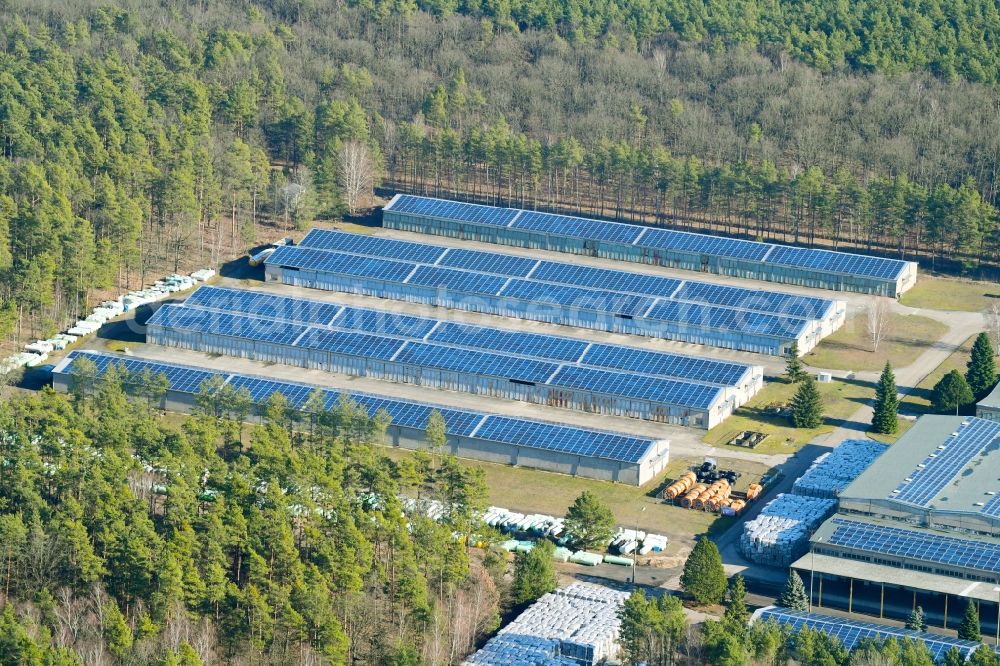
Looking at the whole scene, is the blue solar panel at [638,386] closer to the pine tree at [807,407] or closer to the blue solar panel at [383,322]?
the pine tree at [807,407]

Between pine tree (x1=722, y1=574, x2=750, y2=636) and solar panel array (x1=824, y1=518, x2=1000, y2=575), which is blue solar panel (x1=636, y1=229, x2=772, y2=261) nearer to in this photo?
solar panel array (x1=824, y1=518, x2=1000, y2=575)

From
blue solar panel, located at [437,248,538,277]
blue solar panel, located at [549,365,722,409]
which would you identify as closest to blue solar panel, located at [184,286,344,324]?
blue solar panel, located at [437,248,538,277]

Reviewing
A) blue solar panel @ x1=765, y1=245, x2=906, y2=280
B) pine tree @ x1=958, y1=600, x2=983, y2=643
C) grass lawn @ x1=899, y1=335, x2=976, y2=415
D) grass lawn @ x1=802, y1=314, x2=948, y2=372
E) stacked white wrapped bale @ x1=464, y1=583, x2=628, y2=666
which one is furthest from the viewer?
blue solar panel @ x1=765, y1=245, x2=906, y2=280

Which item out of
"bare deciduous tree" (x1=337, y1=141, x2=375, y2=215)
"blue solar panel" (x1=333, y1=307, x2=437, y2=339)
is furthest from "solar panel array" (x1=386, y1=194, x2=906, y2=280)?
"blue solar panel" (x1=333, y1=307, x2=437, y2=339)

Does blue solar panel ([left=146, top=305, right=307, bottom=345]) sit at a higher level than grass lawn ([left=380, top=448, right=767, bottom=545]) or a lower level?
higher

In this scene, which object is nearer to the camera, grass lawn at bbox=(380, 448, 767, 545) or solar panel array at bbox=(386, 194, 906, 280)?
grass lawn at bbox=(380, 448, 767, 545)

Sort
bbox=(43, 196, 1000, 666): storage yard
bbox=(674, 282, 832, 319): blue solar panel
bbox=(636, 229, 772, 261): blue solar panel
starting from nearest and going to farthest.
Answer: bbox=(43, 196, 1000, 666): storage yard
bbox=(674, 282, 832, 319): blue solar panel
bbox=(636, 229, 772, 261): blue solar panel

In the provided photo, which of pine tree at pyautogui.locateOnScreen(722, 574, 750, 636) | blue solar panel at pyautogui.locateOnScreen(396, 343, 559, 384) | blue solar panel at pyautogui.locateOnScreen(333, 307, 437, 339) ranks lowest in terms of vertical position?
pine tree at pyautogui.locateOnScreen(722, 574, 750, 636)
